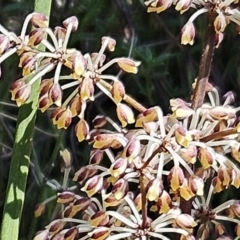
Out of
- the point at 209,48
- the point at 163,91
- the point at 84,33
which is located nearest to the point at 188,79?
the point at 163,91

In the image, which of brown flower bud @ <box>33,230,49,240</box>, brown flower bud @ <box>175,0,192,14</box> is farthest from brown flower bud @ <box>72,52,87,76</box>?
brown flower bud @ <box>33,230,49,240</box>

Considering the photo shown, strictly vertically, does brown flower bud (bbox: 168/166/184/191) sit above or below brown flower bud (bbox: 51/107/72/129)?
below


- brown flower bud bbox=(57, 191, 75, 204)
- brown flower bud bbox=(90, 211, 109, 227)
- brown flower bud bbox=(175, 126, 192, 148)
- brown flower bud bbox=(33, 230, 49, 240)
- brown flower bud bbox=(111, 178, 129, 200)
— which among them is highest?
brown flower bud bbox=(175, 126, 192, 148)

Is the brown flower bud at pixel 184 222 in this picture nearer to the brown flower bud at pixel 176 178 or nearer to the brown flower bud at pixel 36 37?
the brown flower bud at pixel 176 178

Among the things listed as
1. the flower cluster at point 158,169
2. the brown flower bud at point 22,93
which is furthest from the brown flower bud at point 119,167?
the brown flower bud at point 22,93

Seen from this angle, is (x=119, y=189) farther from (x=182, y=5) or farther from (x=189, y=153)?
(x=182, y=5)

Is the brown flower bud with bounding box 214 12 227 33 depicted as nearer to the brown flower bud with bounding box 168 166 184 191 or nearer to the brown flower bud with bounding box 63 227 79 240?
the brown flower bud with bounding box 168 166 184 191

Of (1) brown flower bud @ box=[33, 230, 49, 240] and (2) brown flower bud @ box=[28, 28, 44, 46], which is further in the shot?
(1) brown flower bud @ box=[33, 230, 49, 240]

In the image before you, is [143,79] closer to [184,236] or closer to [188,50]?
[188,50]
